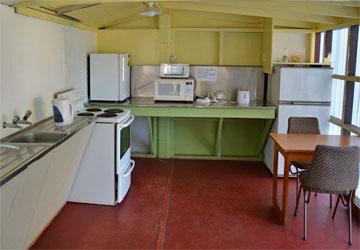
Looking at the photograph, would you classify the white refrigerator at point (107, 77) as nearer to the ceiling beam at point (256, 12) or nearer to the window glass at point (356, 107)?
the ceiling beam at point (256, 12)

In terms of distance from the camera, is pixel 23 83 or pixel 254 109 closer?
pixel 23 83

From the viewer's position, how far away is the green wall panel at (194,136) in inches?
228

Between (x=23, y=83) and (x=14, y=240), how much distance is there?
4.28 ft

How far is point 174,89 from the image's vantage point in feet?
17.3

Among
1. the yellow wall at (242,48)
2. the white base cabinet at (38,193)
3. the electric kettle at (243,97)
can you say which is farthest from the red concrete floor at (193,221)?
the yellow wall at (242,48)

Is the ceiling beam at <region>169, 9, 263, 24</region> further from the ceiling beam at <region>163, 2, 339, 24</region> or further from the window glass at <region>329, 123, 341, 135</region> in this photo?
the window glass at <region>329, 123, 341, 135</region>

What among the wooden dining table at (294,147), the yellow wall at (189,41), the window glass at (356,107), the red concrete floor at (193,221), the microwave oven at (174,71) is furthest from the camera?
the yellow wall at (189,41)

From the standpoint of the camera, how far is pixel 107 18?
5203 millimetres

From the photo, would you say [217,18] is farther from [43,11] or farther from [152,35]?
[43,11]

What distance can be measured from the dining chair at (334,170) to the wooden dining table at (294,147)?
0.17 m

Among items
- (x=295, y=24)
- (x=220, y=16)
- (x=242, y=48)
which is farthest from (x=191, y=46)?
(x=295, y=24)

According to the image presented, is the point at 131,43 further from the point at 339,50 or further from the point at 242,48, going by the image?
the point at 339,50

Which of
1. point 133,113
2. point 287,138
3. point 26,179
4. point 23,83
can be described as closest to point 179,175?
point 133,113

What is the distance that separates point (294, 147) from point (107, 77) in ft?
8.96
